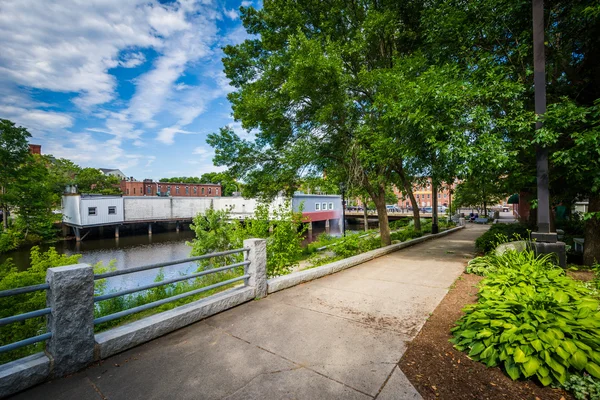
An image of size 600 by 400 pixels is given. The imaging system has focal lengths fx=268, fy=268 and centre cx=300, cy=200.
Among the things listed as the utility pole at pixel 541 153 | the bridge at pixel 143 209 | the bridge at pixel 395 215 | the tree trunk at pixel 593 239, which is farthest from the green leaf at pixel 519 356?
the bridge at pixel 395 215

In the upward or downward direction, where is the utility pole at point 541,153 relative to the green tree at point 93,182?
downward

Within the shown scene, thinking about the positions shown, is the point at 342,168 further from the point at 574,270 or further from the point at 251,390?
the point at 251,390

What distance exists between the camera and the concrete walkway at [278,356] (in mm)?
2842

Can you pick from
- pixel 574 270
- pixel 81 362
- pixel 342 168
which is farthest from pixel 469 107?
pixel 81 362

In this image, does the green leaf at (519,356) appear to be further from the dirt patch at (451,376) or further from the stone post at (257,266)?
the stone post at (257,266)

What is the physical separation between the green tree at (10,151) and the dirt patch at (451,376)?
138 ft

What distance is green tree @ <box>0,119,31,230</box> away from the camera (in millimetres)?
29125

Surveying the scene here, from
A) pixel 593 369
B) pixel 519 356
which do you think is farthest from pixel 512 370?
pixel 593 369

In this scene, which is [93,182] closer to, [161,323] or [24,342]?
[161,323]

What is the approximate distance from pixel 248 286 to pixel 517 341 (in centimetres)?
438

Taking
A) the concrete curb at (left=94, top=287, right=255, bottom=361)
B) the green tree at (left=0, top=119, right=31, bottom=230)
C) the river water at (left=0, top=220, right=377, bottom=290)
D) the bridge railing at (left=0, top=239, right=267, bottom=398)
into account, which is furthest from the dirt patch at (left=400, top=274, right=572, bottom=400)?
the green tree at (left=0, top=119, right=31, bottom=230)

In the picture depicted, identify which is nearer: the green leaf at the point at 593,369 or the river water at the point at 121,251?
the green leaf at the point at 593,369

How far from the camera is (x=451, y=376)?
2.99m

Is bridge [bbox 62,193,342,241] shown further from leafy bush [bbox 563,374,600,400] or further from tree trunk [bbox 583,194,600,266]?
leafy bush [bbox 563,374,600,400]
